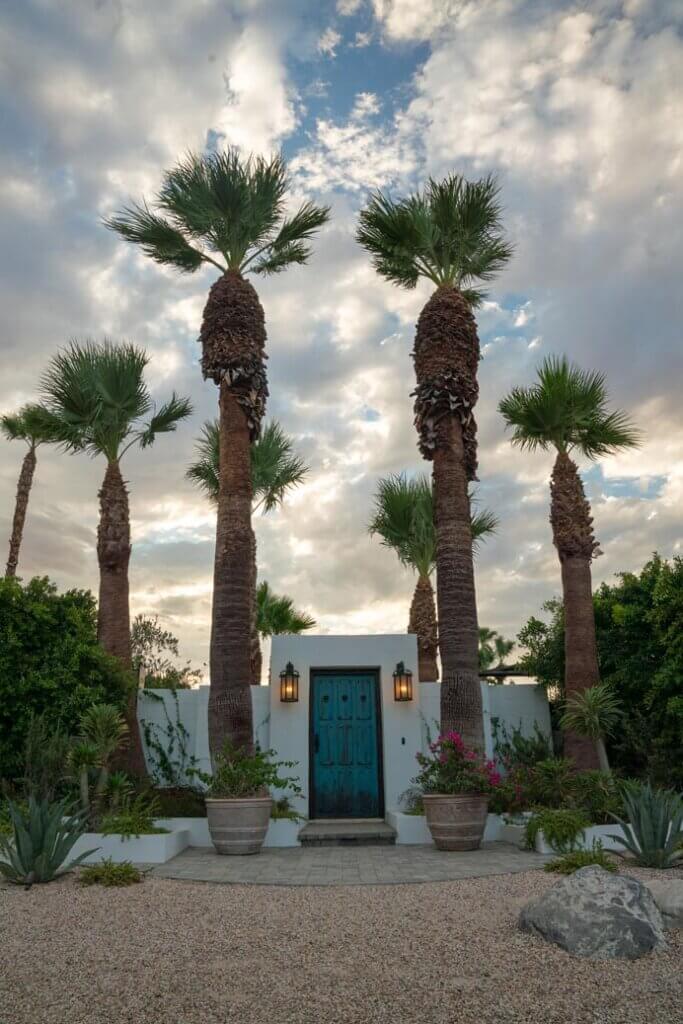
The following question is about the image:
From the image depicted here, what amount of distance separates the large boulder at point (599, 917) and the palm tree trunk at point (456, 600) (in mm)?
4718

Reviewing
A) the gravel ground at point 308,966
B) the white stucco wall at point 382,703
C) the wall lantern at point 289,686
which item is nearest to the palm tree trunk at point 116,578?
the white stucco wall at point 382,703

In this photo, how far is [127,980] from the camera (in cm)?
409

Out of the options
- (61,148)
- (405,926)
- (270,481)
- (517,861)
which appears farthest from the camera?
(270,481)

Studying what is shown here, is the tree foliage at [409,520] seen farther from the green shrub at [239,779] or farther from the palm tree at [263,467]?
the green shrub at [239,779]

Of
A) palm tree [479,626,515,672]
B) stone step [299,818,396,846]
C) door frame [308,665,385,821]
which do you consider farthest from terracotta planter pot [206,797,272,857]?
palm tree [479,626,515,672]

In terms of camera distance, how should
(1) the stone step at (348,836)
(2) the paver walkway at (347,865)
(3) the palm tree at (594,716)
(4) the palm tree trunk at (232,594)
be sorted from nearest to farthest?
1. (2) the paver walkway at (347,865)
2. (4) the palm tree trunk at (232,594)
3. (1) the stone step at (348,836)
4. (3) the palm tree at (594,716)

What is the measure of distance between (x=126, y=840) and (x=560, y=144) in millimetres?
10649

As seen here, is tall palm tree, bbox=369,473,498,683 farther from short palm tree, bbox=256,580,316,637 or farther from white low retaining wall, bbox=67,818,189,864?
white low retaining wall, bbox=67,818,189,864

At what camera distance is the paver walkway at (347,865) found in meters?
7.39

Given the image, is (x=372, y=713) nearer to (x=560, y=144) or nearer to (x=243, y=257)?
(x=243, y=257)

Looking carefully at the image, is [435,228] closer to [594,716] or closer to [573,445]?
[573,445]

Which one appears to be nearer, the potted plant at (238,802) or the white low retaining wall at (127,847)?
the white low retaining wall at (127,847)

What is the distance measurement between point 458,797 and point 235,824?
112 inches

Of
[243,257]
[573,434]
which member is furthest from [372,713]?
[243,257]
